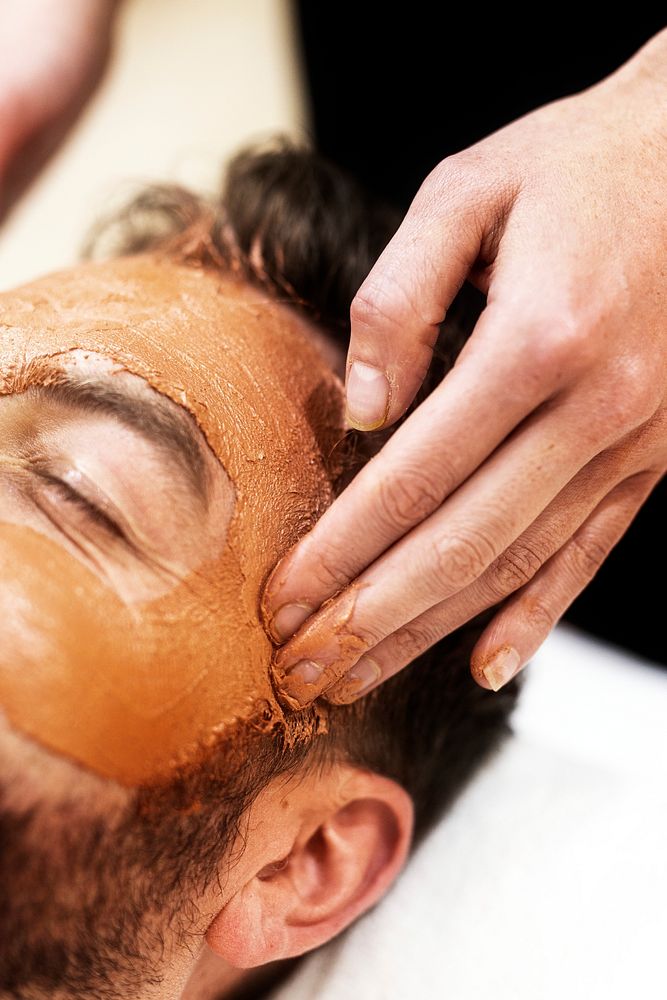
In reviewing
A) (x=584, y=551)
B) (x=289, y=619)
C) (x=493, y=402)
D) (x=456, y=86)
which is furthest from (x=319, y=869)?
(x=456, y=86)

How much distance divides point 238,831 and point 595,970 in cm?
53

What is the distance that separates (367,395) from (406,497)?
111 mm

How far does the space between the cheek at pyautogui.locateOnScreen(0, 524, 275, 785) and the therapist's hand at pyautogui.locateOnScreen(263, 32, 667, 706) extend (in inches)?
1.9

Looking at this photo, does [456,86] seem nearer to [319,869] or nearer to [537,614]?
[537,614]

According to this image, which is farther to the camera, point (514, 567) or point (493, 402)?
point (514, 567)

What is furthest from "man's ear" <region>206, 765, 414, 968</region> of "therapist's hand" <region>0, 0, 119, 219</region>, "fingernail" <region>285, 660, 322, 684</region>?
"therapist's hand" <region>0, 0, 119, 219</region>

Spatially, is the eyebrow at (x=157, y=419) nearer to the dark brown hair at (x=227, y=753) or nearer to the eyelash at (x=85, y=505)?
the eyelash at (x=85, y=505)

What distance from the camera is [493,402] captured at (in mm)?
705

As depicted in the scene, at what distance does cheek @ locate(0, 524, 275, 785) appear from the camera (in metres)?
0.72

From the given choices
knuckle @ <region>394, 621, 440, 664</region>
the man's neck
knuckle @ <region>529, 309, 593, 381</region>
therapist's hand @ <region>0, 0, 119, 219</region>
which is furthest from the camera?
therapist's hand @ <region>0, 0, 119, 219</region>

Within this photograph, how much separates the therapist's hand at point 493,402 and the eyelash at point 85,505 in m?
0.15

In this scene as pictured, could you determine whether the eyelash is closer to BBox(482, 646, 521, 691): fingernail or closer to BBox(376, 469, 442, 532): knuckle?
BBox(376, 469, 442, 532): knuckle

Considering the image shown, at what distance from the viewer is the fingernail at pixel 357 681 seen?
0.81 m

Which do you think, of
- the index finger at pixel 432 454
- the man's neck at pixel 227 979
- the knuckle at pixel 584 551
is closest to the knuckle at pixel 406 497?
the index finger at pixel 432 454
